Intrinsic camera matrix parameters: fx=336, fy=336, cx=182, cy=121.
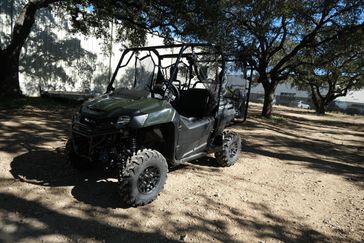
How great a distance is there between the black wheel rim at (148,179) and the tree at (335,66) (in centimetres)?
1121

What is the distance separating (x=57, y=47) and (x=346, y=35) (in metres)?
11.4

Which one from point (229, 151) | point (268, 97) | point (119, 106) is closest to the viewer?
point (119, 106)

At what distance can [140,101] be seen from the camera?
438cm

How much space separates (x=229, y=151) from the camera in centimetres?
593

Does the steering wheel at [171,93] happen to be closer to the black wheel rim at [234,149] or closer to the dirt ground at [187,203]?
the dirt ground at [187,203]

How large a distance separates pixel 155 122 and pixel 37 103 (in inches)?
338

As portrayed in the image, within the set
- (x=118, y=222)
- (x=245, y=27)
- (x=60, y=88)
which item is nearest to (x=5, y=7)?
(x=60, y=88)

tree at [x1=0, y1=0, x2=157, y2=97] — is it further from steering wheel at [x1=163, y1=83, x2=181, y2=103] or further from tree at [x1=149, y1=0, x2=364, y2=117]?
steering wheel at [x1=163, y1=83, x2=181, y2=103]

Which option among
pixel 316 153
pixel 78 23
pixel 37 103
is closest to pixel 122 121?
pixel 316 153

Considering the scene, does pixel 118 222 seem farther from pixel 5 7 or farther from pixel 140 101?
pixel 5 7

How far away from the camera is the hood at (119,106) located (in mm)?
4027

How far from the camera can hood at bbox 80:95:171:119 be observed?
4.03m

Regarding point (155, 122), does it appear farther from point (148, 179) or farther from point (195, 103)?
point (195, 103)

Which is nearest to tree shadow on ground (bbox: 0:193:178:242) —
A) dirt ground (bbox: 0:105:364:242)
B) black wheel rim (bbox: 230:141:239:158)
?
dirt ground (bbox: 0:105:364:242)
